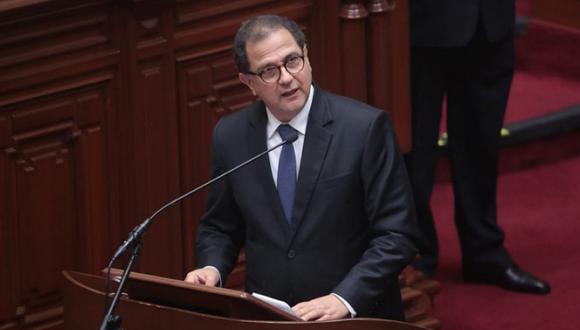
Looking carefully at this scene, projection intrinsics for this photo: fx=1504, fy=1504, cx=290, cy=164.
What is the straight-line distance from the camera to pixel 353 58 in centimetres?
315

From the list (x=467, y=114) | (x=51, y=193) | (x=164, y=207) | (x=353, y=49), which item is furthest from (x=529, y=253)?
(x=164, y=207)

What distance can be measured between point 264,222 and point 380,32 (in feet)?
2.89

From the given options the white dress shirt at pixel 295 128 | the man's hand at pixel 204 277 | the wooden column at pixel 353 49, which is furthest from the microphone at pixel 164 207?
the wooden column at pixel 353 49

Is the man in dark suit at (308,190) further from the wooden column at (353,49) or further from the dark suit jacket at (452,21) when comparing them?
the dark suit jacket at (452,21)

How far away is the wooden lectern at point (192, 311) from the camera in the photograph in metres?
2.05

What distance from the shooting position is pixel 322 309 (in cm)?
225

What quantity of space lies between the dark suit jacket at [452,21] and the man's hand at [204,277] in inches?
48.6

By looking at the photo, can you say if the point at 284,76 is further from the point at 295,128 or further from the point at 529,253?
the point at 529,253

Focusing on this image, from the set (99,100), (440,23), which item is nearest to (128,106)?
(99,100)

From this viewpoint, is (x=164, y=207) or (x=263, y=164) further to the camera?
(x=263, y=164)

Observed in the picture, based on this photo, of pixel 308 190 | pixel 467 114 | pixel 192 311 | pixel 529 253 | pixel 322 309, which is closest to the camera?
pixel 192 311

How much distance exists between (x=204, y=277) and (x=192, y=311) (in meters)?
0.23

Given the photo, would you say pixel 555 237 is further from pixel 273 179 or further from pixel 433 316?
pixel 273 179

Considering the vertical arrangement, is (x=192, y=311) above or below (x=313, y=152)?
below
